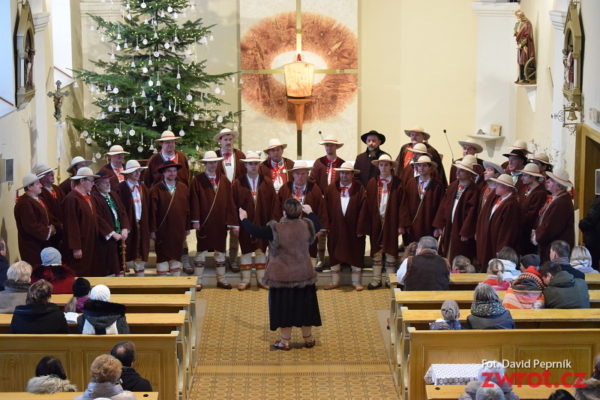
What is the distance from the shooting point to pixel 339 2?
1781 cm

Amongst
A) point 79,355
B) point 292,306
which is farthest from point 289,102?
point 79,355

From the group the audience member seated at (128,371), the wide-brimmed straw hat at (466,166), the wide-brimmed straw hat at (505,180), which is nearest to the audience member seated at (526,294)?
the wide-brimmed straw hat at (505,180)

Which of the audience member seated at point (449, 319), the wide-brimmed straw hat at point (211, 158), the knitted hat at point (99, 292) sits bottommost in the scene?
the audience member seated at point (449, 319)

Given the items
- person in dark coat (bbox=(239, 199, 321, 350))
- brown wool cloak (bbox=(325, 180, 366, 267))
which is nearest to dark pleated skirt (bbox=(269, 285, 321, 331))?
person in dark coat (bbox=(239, 199, 321, 350))

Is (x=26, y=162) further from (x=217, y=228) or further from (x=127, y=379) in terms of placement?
(x=127, y=379)

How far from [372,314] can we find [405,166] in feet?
8.37

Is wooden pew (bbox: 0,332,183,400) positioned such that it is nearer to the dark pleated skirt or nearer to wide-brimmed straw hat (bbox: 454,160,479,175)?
the dark pleated skirt

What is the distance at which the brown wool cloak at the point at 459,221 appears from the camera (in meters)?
12.6

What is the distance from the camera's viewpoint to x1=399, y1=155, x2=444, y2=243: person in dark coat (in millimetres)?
13203

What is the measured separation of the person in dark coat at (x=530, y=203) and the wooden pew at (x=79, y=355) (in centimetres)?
495

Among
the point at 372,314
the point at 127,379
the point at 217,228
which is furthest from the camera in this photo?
the point at 217,228

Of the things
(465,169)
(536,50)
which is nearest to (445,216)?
(465,169)

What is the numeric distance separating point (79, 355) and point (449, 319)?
9.99 ft

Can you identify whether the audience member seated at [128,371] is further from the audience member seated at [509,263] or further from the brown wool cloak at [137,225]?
the brown wool cloak at [137,225]
